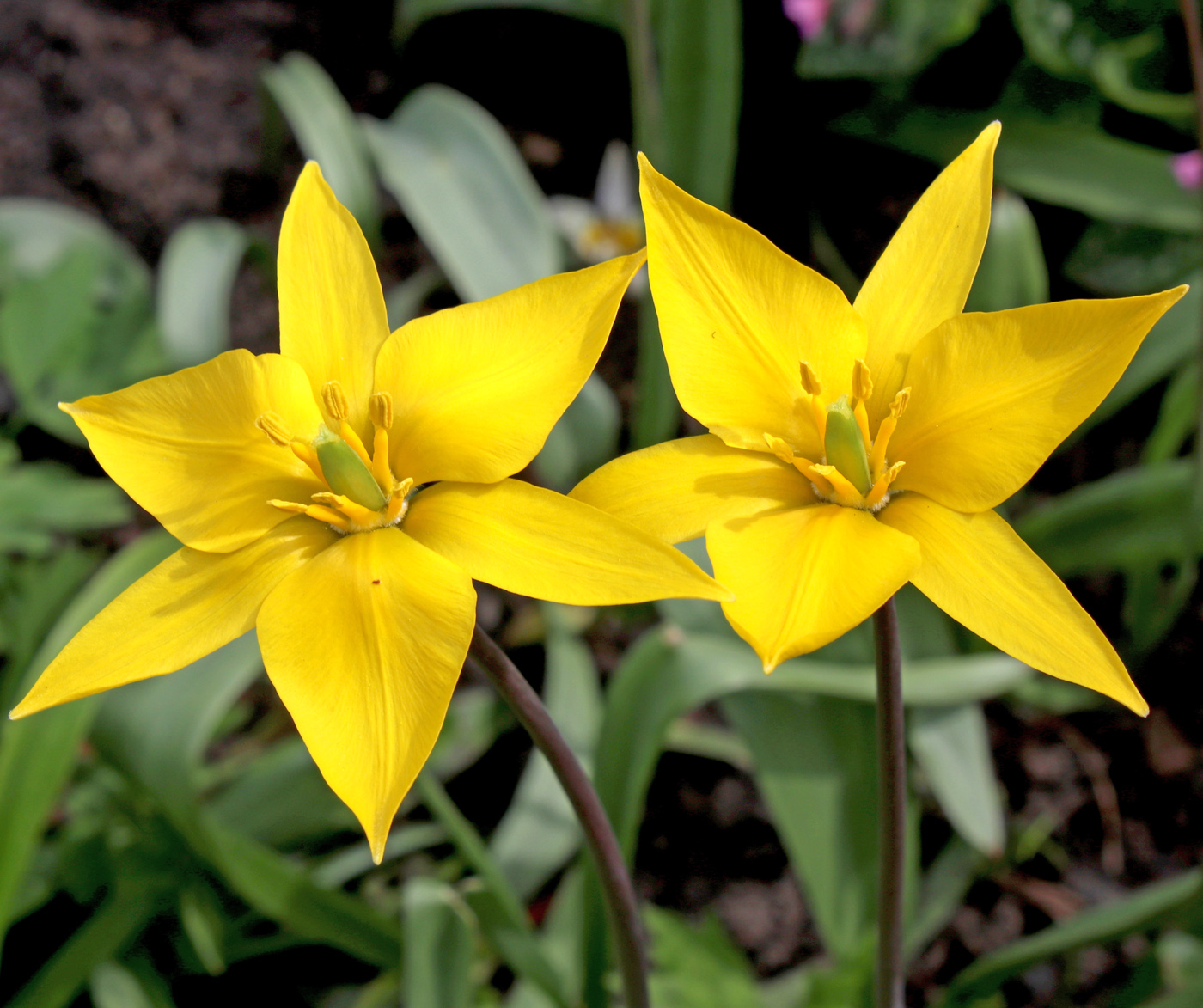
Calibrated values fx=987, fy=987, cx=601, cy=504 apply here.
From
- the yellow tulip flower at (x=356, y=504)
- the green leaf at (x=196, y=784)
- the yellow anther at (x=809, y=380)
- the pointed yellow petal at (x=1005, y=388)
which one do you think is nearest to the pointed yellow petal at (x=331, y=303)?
the yellow tulip flower at (x=356, y=504)

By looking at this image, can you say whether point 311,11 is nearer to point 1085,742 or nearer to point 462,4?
point 462,4

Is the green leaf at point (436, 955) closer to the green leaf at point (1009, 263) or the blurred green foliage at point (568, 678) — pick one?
the blurred green foliage at point (568, 678)

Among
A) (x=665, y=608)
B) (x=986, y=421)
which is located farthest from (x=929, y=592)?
(x=665, y=608)

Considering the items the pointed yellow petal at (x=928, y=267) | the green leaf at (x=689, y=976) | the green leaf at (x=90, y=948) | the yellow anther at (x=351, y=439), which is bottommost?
the green leaf at (x=90, y=948)

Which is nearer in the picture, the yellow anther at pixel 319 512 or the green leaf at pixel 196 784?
the yellow anther at pixel 319 512

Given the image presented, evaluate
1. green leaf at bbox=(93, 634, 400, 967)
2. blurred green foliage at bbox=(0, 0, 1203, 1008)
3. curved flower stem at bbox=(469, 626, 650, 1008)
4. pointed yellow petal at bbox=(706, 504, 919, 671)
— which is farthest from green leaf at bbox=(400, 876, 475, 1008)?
pointed yellow petal at bbox=(706, 504, 919, 671)

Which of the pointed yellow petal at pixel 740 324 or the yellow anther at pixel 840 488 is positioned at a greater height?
the pointed yellow petal at pixel 740 324
